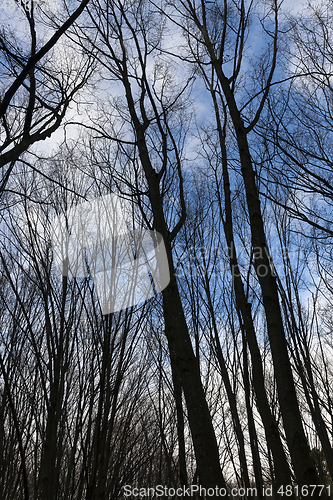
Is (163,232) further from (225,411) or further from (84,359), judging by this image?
(225,411)

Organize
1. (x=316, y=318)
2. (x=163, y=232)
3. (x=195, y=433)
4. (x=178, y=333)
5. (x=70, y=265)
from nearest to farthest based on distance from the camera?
(x=195, y=433), (x=178, y=333), (x=163, y=232), (x=70, y=265), (x=316, y=318)

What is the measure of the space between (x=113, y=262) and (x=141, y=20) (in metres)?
2.68

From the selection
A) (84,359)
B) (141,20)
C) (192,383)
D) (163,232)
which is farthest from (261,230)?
(141,20)

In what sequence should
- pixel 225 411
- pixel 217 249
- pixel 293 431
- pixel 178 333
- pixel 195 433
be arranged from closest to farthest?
1. pixel 293 431
2. pixel 195 433
3. pixel 178 333
4. pixel 217 249
5. pixel 225 411

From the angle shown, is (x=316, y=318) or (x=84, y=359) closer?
(x=84, y=359)

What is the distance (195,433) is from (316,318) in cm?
420

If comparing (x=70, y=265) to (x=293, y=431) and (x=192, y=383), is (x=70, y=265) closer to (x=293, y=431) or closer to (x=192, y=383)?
(x=192, y=383)

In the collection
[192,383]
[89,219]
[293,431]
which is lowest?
[293,431]

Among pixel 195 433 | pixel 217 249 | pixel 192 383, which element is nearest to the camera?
pixel 195 433

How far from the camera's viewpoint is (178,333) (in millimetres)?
2529

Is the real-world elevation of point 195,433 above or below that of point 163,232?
below

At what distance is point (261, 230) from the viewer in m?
2.69

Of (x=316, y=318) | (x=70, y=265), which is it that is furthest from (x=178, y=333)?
(x=316, y=318)

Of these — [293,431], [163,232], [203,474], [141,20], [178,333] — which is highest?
[141,20]
